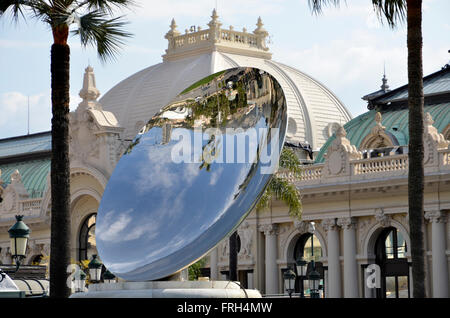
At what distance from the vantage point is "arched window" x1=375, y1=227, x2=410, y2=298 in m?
52.0

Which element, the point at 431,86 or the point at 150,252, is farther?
the point at 431,86

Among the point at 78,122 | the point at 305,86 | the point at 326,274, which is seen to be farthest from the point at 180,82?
the point at 326,274

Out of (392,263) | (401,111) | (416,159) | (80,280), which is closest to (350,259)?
(392,263)

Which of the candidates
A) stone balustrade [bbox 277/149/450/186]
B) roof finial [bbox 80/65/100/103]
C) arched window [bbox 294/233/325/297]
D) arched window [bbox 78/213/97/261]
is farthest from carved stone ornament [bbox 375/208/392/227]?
arched window [bbox 78/213/97/261]

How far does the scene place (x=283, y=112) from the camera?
68.9 ft

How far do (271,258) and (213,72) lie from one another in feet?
66.0

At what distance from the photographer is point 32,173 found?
77.2 meters

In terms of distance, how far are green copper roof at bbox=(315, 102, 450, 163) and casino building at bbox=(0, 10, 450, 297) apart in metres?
0.07

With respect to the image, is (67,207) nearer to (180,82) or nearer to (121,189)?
(121,189)

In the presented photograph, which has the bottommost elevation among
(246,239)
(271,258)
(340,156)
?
(271,258)
